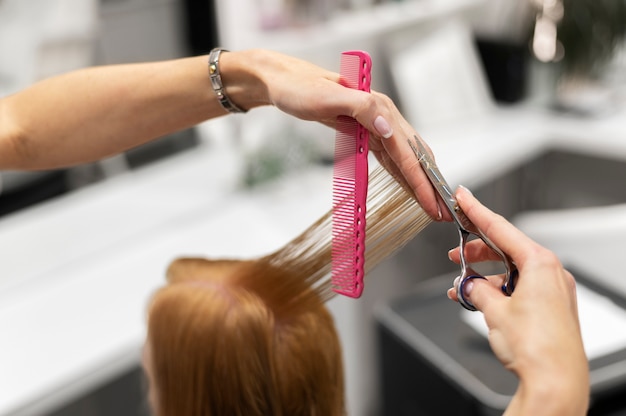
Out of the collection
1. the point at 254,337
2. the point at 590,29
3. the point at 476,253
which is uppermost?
the point at 476,253

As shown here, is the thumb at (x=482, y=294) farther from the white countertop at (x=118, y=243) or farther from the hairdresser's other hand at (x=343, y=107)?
the white countertop at (x=118, y=243)

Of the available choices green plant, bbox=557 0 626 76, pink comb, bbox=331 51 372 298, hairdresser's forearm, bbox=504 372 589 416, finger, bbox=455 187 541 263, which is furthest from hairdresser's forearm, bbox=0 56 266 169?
green plant, bbox=557 0 626 76

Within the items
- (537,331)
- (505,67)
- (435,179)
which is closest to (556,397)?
(537,331)

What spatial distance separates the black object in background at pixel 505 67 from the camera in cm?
283

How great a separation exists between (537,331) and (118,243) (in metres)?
1.47

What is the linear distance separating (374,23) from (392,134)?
1.96 m

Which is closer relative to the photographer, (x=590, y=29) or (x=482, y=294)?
(x=482, y=294)

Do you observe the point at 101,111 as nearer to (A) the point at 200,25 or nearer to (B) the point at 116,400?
(B) the point at 116,400

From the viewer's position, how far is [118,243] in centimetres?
182

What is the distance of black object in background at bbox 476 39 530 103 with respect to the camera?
2830 mm

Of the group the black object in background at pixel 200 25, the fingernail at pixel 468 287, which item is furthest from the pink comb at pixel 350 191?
the black object in background at pixel 200 25

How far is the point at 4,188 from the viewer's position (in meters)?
1.77

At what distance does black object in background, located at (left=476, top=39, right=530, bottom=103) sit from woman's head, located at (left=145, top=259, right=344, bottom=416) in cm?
221

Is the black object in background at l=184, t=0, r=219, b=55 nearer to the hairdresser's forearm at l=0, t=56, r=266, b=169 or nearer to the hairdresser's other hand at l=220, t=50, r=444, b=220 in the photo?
the hairdresser's forearm at l=0, t=56, r=266, b=169
